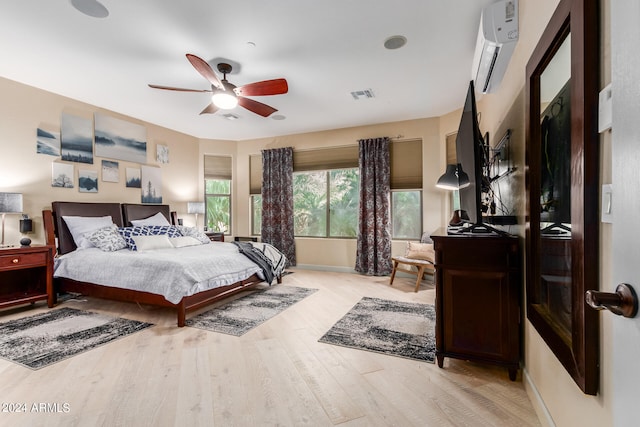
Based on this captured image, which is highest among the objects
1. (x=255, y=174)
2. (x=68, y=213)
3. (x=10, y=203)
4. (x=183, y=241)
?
(x=255, y=174)

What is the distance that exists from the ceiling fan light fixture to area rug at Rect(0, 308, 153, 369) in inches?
94.3

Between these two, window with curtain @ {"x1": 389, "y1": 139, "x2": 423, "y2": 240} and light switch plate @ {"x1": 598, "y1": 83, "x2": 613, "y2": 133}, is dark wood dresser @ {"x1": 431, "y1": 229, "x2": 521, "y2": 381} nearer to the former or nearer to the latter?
light switch plate @ {"x1": 598, "y1": 83, "x2": 613, "y2": 133}

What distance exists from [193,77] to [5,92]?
2.29 meters

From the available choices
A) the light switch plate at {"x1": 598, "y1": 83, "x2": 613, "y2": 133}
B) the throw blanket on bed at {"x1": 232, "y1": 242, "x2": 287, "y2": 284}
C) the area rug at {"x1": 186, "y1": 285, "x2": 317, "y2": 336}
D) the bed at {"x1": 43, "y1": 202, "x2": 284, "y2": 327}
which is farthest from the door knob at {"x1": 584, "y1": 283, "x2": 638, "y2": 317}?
the throw blanket on bed at {"x1": 232, "y1": 242, "x2": 287, "y2": 284}

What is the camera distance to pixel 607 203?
93cm

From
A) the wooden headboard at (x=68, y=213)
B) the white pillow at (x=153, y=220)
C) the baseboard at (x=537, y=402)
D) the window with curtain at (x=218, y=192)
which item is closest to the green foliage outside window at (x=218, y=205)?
the window with curtain at (x=218, y=192)

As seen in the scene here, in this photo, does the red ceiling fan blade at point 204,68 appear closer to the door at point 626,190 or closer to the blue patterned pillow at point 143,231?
the blue patterned pillow at point 143,231

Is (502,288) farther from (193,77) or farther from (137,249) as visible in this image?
(137,249)

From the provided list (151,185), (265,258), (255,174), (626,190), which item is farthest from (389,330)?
(151,185)

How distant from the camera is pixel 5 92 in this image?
3656mm

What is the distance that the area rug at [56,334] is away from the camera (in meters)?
2.37

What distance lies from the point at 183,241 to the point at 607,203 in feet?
14.6

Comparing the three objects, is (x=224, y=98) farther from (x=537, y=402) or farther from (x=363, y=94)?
(x=537, y=402)

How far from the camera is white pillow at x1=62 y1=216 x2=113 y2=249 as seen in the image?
3947mm
